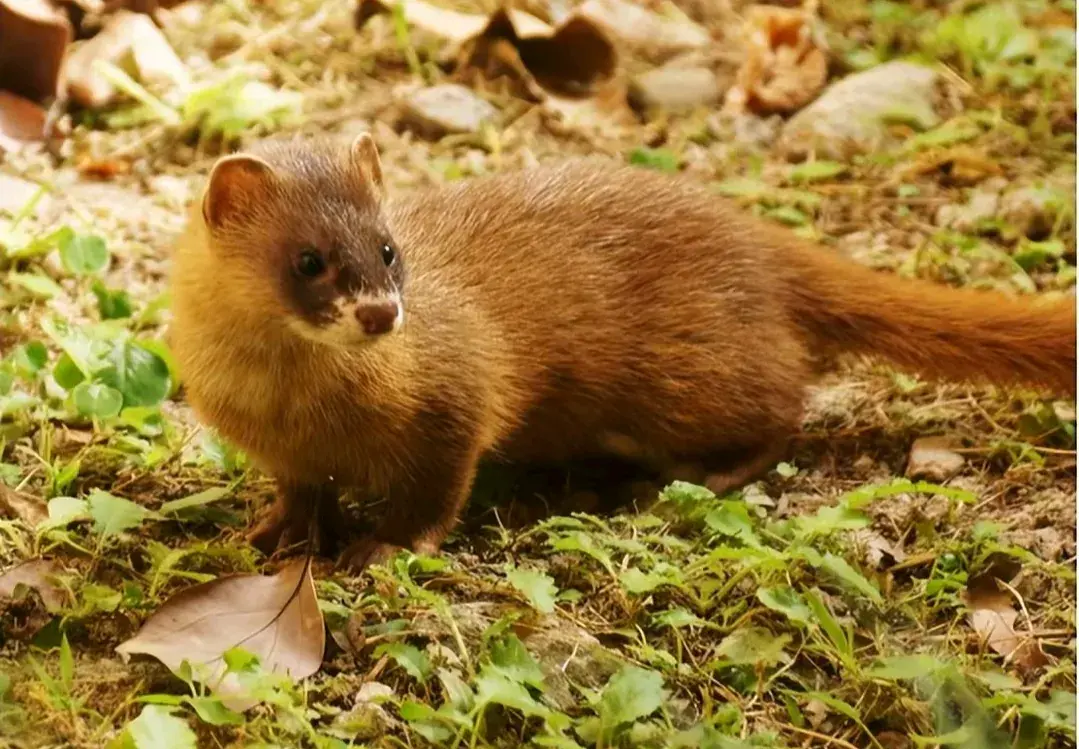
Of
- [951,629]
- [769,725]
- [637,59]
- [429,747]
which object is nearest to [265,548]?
[429,747]

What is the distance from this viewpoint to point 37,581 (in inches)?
98.8

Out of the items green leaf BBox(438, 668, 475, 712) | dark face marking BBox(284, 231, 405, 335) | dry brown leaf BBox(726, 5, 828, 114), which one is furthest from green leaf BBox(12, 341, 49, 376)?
dry brown leaf BBox(726, 5, 828, 114)

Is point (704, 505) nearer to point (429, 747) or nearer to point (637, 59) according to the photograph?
point (429, 747)

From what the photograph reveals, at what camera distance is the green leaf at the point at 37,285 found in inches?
138

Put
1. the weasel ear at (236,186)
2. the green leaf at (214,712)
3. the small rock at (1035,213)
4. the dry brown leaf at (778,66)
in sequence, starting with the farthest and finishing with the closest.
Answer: the dry brown leaf at (778,66) → the small rock at (1035,213) → the weasel ear at (236,186) → the green leaf at (214,712)

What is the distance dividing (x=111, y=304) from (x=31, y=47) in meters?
1.19

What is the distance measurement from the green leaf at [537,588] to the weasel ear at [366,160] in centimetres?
76

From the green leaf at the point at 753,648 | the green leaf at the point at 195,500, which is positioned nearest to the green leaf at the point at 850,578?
the green leaf at the point at 753,648

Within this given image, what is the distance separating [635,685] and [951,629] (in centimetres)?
67

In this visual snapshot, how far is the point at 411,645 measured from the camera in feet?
7.78

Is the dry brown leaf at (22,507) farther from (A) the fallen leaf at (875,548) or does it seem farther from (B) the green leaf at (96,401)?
(A) the fallen leaf at (875,548)

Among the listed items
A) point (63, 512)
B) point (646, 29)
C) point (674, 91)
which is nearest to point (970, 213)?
point (674, 91)

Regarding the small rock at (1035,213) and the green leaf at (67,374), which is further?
the small rock at (1035,213)

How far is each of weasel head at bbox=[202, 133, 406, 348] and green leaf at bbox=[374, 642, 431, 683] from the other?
517 mm
